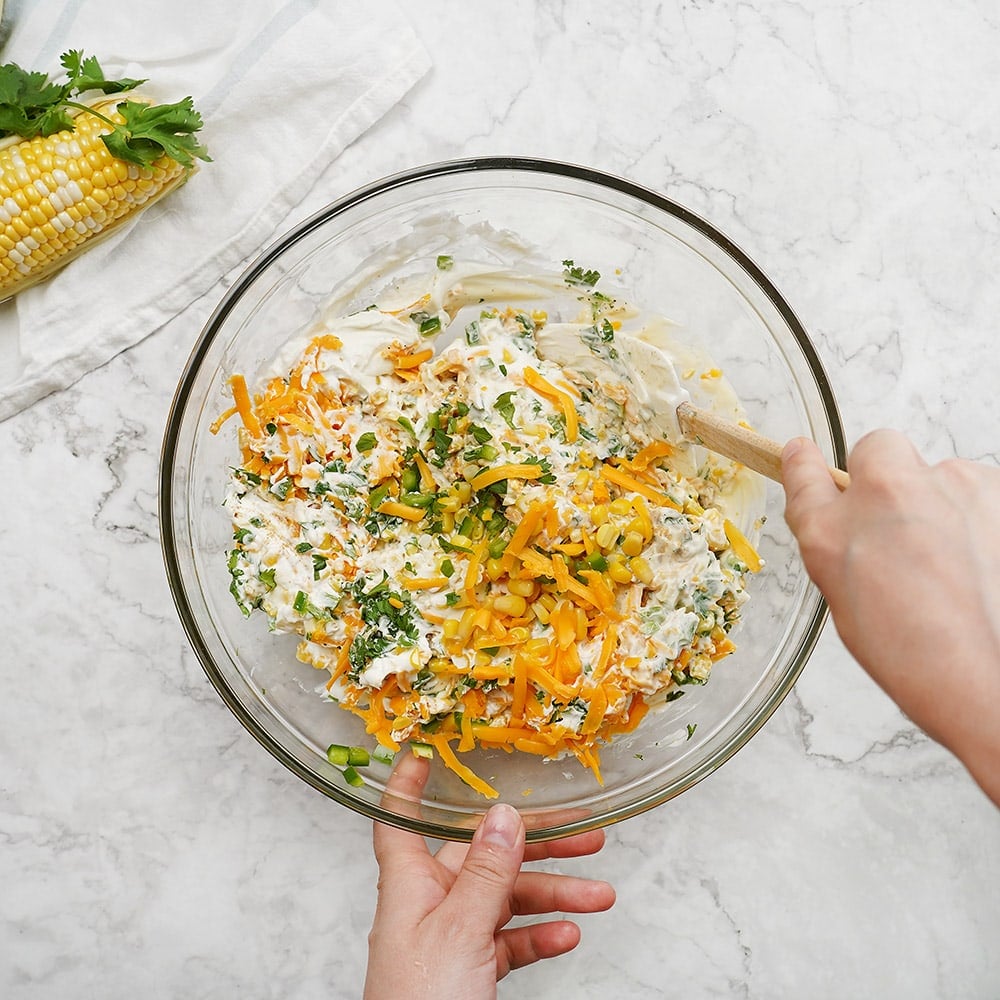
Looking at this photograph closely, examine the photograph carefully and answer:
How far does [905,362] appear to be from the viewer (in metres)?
1.88

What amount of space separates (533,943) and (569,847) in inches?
7.9

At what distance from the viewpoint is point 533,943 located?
1769mm

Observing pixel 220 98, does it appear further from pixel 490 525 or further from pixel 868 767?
pixel 868 767

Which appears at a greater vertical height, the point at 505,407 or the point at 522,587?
the point at 505,407

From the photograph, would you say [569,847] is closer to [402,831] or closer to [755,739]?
[402,831]

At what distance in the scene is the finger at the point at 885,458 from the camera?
0.96m

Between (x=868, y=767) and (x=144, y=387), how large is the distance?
1.76 metres

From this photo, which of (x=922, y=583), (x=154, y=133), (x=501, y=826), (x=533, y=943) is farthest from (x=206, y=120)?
(x=533, y=943)

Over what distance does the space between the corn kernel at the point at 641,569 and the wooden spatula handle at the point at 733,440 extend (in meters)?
0.24

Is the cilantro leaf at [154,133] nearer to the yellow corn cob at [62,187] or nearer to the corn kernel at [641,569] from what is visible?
the yellow corn cob at [62,187]

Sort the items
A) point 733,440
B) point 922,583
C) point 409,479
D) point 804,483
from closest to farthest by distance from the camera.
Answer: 1. point 922,583
2. point 804,483
3. point 733,440
4. point 409,479

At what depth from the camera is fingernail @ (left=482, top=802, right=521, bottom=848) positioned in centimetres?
151

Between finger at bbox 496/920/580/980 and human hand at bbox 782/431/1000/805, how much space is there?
1.10m

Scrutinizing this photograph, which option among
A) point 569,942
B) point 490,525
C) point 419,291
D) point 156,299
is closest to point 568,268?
point 419,291
